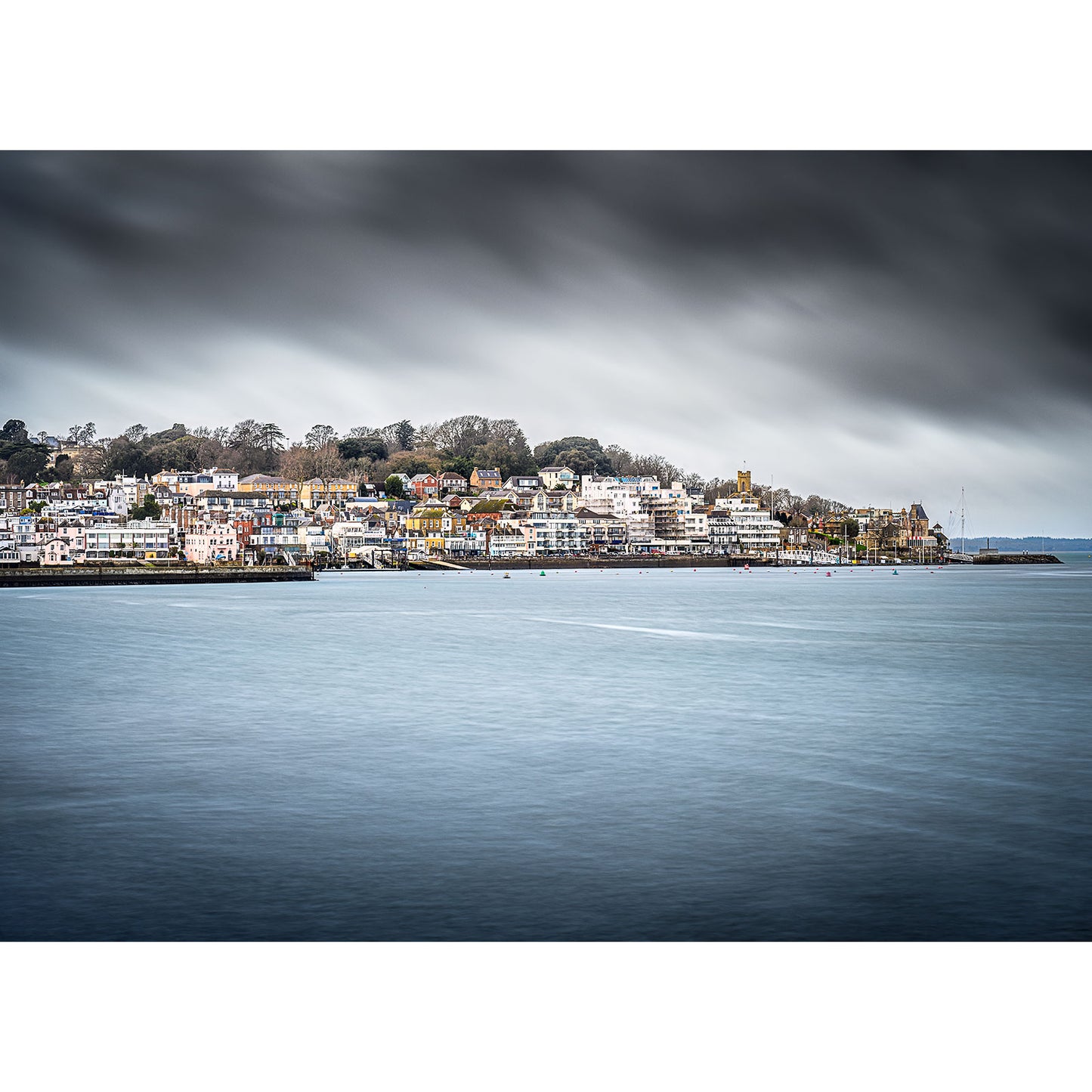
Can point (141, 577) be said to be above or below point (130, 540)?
below

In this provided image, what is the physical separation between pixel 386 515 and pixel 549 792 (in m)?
47.8

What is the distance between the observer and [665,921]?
3.25 m

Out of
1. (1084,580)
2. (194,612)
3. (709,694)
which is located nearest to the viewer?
(709,694)

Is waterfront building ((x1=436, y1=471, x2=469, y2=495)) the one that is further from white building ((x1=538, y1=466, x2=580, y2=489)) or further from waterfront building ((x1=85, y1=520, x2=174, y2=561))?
waterfront building ((x1=85, y1=520, x2=174, y2=561))

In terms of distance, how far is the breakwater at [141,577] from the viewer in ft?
105

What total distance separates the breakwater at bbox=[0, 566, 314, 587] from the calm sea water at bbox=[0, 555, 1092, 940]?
21461 millimetres

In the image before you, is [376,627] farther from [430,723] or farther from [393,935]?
[393,935]

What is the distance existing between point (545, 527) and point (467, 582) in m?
19.1

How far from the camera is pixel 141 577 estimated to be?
33.8 m

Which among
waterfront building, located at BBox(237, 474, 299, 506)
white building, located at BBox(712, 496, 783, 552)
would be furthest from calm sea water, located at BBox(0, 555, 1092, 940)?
white building, located at BBox(712, 496, 783, 552)

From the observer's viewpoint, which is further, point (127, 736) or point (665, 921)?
point (127, 736)

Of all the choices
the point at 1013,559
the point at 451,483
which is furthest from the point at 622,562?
the point at 1013,559

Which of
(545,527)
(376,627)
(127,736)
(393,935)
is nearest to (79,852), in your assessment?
(393,935)

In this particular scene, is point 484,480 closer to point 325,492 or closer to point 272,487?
point 325,492
